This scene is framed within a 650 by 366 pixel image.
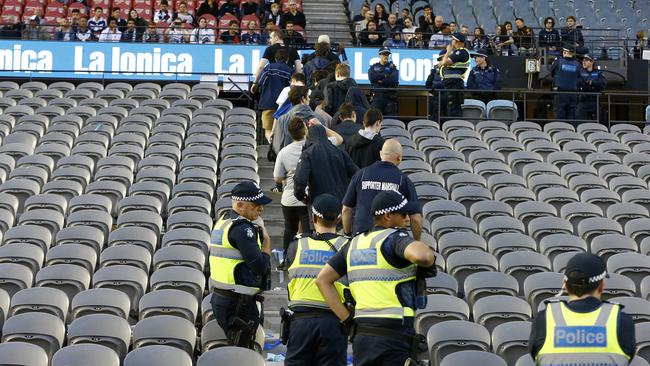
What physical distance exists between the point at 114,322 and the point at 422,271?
10.2ft

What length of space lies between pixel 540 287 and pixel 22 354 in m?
4.46

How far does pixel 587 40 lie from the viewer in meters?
25.0

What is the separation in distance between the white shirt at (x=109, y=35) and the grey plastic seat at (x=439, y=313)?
13.1 m

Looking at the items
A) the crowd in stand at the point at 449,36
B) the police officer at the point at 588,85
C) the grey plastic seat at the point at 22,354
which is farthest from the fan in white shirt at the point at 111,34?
the grey plastic seat at the point at 22,354

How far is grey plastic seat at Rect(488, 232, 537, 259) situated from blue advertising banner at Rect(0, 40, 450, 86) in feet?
31.9

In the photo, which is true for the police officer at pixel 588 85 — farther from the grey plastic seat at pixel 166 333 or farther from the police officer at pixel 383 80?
the grey plastic seat at pixel 166 333

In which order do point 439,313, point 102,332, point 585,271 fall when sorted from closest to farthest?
point 585,271
point 102,332
point 439,313

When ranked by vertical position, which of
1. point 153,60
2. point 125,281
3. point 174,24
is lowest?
point 125,281

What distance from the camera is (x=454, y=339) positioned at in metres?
9.96

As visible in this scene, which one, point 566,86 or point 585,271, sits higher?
point 566,86

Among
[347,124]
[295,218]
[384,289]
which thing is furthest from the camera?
[347,124]

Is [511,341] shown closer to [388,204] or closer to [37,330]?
[388,204]

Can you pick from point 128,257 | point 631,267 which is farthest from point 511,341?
point 128,257

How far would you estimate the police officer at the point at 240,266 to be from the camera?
9656mm
